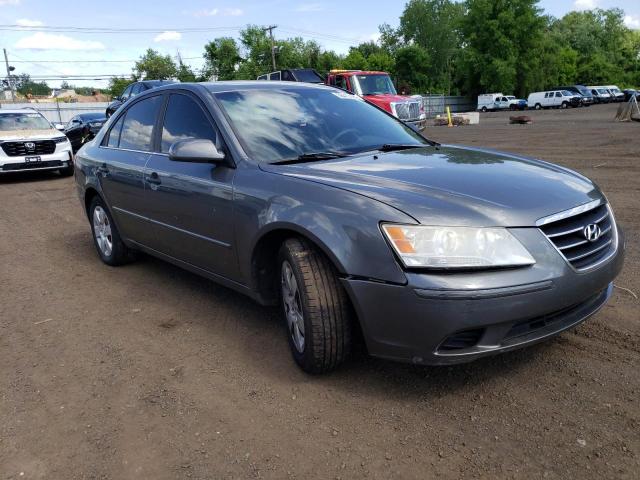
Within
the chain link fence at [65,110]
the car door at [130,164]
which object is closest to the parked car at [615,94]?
the chain link fence at [65,110]

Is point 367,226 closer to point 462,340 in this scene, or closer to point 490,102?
point 462,340

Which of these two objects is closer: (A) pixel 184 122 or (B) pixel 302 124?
(B) pixel 302 124

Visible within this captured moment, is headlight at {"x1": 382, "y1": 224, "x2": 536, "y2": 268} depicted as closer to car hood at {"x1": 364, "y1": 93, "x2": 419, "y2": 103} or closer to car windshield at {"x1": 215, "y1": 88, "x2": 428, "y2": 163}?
car windshield at {"x1": 215, "y1": 88, "x2": 428, "y2": 163}

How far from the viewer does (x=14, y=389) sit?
3195 mm

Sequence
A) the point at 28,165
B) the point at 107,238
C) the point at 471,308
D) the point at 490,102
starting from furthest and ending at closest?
1. the point at 490,102
2. the point at 28,165
3. the point at 107,238
4. the point at 471,308

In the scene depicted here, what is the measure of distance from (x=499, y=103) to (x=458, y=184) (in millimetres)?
60663

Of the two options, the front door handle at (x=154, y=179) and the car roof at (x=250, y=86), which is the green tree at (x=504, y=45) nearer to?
the car roof at (x=250, y=86)

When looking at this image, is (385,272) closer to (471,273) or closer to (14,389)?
(471,273)

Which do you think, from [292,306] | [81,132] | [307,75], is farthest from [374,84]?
[292,306]

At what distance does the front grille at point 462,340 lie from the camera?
257 centimetres

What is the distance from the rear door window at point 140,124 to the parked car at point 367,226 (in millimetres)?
187

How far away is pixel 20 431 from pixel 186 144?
181 cm

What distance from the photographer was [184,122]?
411cm

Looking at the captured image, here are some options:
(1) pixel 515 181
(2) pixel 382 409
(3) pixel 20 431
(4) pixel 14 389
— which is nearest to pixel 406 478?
(2) pixel 382 409
